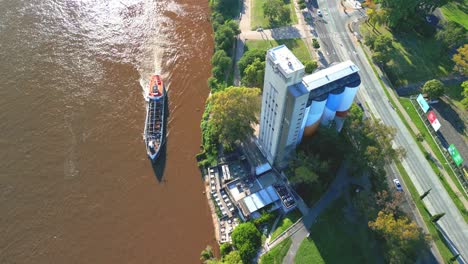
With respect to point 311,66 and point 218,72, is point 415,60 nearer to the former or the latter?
point 311,66

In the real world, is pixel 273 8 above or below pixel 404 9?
above

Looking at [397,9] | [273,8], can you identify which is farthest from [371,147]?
[273,8]

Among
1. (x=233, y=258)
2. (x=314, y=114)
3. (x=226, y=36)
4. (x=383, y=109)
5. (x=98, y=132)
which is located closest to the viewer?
(x=233, y=258)

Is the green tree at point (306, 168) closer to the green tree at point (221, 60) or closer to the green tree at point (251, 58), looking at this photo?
the green tree at point (251, 58)

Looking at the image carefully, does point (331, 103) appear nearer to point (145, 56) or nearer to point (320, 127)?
point (320, 127)

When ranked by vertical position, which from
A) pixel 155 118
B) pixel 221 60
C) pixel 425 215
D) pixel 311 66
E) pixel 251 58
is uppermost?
pixel 221 60

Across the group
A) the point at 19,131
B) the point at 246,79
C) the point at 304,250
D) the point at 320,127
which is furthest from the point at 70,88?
the point at 304,250

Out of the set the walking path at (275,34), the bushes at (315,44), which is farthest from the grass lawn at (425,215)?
the walking path at (275,34)

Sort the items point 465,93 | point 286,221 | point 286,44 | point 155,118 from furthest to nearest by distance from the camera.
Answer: point 286,44
point 155,118
point 465,93
point 286,221
